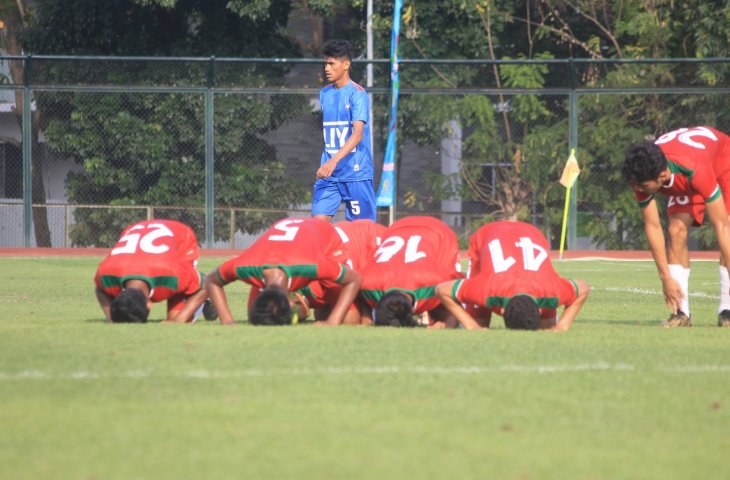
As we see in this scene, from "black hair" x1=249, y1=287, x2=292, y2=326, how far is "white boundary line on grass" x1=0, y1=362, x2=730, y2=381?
1687 millimetres

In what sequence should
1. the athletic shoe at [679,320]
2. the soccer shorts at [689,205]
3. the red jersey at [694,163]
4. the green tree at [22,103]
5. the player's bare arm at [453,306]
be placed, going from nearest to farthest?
the player's bare arm at [453,306], the red jersey at [694,163], the athletic shoe at [679,320], the soccer shorts at [689,205], the green tree at [22,103]

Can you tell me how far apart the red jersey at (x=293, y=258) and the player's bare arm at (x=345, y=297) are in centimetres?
13

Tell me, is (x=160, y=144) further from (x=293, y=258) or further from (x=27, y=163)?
(x=293, y=258)

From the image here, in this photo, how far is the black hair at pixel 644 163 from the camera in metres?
8.83

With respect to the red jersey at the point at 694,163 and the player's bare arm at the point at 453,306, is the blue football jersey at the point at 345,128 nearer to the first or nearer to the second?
the red jersey at the point at 694,163

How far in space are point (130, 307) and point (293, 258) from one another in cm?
122

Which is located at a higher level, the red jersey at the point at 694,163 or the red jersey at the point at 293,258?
the red jersey at the point at 694,163

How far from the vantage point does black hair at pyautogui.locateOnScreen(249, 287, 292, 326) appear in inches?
332

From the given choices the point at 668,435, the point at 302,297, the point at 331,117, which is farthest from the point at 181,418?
the point at 331,117

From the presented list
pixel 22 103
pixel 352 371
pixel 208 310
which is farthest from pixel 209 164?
pixel 352 371

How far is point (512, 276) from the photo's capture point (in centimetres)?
854

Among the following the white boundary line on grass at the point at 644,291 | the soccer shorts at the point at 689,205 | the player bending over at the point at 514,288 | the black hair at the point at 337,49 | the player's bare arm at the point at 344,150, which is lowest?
the white boundary line on grass at the point at 644,291

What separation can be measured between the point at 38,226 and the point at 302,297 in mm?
15564

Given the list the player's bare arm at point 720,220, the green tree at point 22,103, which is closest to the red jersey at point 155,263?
the player's bare arm at point 720,220
